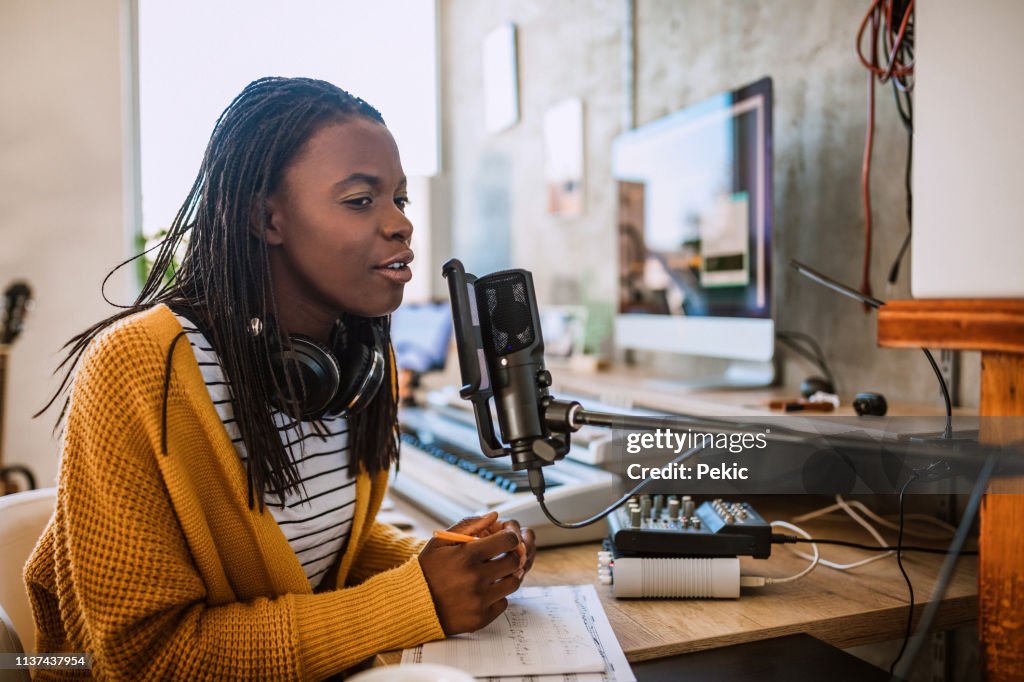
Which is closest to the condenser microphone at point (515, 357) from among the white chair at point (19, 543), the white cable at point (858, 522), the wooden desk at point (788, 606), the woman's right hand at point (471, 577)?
the woman's right hand at point (471, 577)

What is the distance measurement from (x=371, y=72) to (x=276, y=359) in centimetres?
335

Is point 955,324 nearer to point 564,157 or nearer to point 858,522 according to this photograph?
point 858,522

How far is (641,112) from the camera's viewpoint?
2.44 m

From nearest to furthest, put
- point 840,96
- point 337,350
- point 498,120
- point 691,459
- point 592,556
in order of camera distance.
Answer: point 691,459
point 337,350
point 592,556
point 840,96
point 498,120

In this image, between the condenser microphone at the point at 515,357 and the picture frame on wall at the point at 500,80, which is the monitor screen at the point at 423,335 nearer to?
the picture frame on wall at the point at 500,80

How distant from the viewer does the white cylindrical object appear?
926 mm

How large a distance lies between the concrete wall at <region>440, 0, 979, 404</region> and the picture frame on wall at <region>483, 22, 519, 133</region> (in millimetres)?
48

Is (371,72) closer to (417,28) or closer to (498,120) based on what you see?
(417,28)

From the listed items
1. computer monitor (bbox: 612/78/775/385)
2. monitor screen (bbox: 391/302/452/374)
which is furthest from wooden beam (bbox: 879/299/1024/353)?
monitor screen (bbox: 391/302/452/374)

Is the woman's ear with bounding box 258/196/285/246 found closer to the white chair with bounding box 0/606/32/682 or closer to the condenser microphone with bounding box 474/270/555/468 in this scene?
the condenser microphone with bounding box 474/270/555/468

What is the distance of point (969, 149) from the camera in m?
0.69

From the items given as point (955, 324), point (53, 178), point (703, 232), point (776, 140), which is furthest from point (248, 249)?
point (53, 178)

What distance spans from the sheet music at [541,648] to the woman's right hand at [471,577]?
23 millimetres

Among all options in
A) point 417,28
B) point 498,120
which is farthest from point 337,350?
point 417,28
